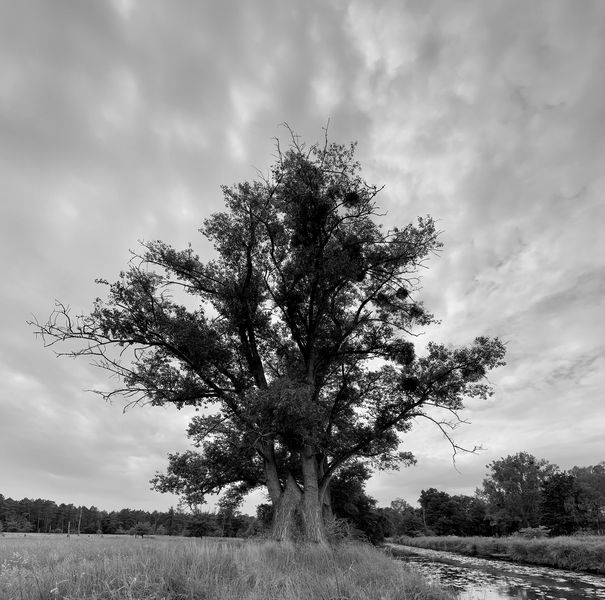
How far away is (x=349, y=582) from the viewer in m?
7.38

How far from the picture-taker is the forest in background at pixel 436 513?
152ft

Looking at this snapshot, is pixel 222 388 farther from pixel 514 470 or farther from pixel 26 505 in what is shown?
pixel 26 505

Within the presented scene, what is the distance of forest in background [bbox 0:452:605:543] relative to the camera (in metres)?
46.5

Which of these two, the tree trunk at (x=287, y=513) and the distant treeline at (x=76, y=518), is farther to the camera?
the distant treeline at (x=76, y=518)

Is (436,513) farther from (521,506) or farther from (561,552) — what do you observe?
(561,552)

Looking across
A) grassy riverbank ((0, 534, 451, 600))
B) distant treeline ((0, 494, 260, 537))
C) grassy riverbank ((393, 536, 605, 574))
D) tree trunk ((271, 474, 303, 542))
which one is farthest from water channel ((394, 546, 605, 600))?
distant treeline ((0, 494, 260, 537))

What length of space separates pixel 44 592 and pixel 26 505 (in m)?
184

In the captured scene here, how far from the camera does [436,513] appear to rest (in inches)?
4375

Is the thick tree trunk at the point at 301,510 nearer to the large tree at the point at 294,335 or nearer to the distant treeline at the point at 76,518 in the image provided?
the large tree at the point at 294,335

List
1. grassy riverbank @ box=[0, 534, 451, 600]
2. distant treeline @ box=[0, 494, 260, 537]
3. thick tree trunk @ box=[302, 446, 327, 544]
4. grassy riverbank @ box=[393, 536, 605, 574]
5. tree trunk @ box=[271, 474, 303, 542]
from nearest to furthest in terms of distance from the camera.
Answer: grassy riverbank @ box=[0, 534, 451, 600] → thick tree trunk @ box=[302, 446, 327, 544] → tree trunk @ box=[271, 474, 303, 542] → grassy riverbank @ box=[393, 536, 605, 574] → distant treeline @ box=[0, 494, 260, 537]

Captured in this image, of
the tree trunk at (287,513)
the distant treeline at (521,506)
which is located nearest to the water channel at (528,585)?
the tree trunk at (287,513)

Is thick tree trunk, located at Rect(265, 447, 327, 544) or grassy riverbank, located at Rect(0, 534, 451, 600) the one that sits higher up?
thick tree trunk, located at Rect(265, 447, 327, 544)

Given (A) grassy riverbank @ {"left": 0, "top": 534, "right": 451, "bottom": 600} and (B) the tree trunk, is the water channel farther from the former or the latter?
(A) grassy riverbank @ {"left": 0, "top": 534, "right": 451, "bottom": 600}

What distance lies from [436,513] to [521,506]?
135 feet
